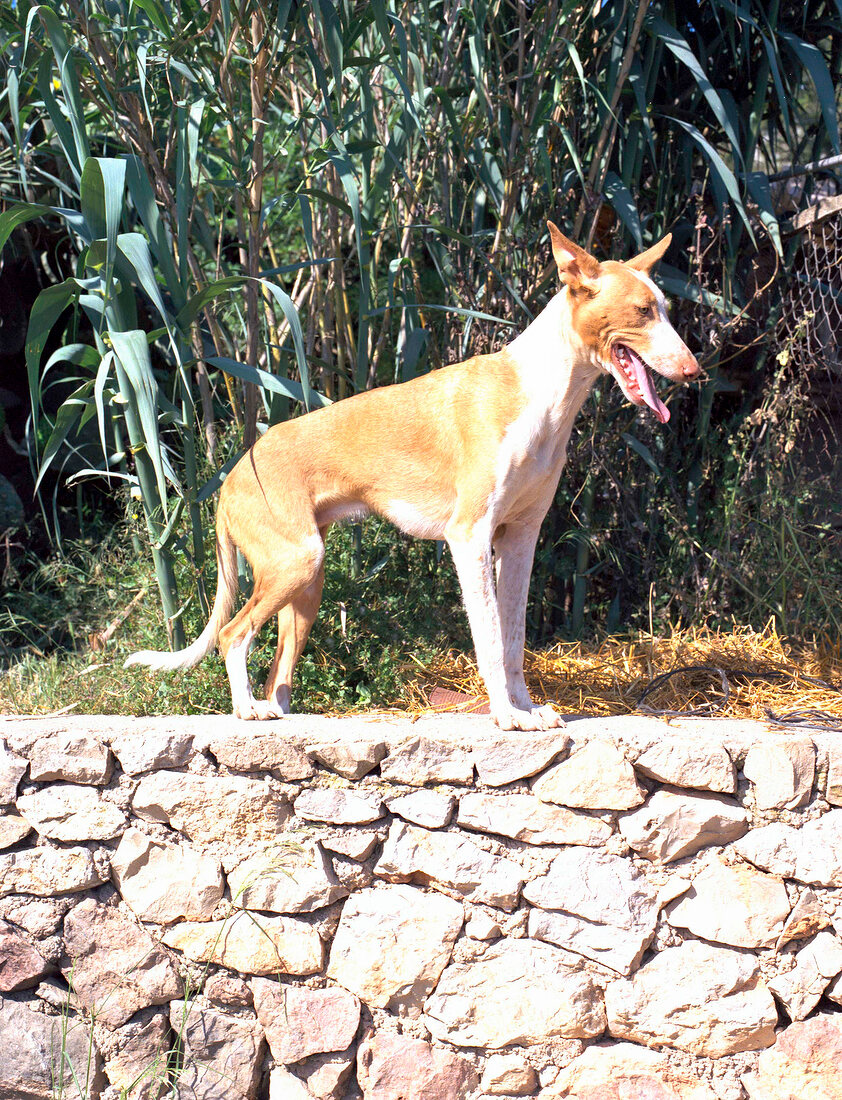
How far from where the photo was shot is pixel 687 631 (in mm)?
4086

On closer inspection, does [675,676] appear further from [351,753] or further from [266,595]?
[266,595]

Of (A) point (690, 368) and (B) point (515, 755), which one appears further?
(B) point (515, 755)

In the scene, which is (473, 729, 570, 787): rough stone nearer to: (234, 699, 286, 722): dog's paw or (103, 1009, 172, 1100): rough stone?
(234, 699, 286, 722): dog's paw

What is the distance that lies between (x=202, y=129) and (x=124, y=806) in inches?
90.2

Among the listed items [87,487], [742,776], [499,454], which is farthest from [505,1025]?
[87,487]

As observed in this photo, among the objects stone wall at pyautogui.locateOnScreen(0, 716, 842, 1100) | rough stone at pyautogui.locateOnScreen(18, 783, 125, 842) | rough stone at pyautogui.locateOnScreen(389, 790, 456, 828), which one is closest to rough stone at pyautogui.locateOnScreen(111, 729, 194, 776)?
stone wall at pyautogui.locateOnScreen(0, 716, 842, 1100)

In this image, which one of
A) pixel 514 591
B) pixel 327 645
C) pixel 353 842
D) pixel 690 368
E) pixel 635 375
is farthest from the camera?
pixel 327 645

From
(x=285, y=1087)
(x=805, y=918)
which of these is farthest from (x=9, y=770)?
(x=805, y=918)

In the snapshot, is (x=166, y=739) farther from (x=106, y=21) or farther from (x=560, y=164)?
(x=560, y=164)

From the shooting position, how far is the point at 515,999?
2.89 meters

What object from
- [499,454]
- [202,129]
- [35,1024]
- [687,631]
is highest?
[202,129]

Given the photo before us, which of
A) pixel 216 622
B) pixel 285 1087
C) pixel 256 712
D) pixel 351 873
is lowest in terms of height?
pixel 285 1087

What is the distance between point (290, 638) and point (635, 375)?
1386 millimetres

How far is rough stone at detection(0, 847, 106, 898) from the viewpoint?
306cm
